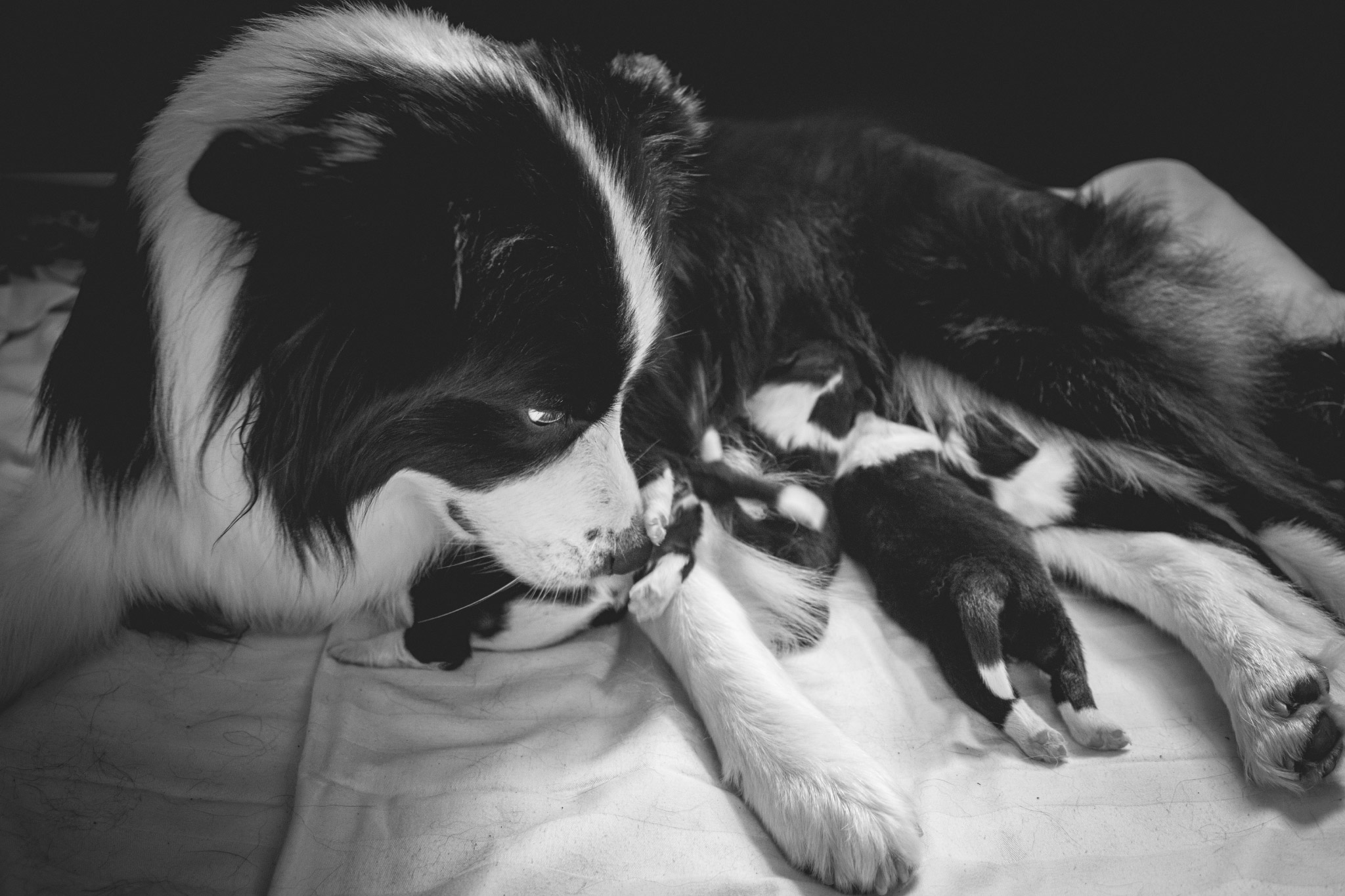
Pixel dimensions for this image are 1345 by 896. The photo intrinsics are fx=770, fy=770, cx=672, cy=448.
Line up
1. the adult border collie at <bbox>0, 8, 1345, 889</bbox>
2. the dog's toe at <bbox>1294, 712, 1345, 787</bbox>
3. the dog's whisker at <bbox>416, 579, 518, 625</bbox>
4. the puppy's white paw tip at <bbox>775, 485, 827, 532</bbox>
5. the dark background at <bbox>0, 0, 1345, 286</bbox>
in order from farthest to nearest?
the dark background at <bbox>0, 0, 1345, 286</bbox>, the puppy's white paw tip at <bbox>775, 485, 827, 532</bbox>, the dog's whisker at <bbox>416, 579, 518, 625</bbox>, the dog's toe at <bbox>1294, 712, 1345, 787</bbox>, the adult border collie at <bbox>0, 8, 1345, 889</bbox>

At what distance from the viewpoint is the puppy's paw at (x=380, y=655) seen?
1.39 m

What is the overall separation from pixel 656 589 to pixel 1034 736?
0.65 m

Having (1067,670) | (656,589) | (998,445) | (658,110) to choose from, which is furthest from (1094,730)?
(658,110)

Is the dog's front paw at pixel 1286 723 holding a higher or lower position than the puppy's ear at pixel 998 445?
lower

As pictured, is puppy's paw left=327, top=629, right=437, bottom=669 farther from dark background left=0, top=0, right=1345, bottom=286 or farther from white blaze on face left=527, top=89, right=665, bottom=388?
dark background left=0, top=0, right=1345, bottom=286

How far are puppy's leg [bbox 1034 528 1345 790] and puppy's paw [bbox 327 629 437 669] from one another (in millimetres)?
1269

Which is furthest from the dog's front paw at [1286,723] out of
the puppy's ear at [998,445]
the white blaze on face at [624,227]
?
the white blaze on face at [624,227]

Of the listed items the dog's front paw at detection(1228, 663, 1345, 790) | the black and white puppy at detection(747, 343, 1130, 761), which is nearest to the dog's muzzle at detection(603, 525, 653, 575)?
the black and white puppy at detection(747, 343, 1130, 761)

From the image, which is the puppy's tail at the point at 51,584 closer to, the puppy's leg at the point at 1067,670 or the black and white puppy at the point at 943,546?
the black and white puppy at the point at 943,546

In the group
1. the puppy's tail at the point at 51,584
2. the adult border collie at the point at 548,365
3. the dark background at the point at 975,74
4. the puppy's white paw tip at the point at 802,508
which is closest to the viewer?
the adult border collie at the point at 548,365

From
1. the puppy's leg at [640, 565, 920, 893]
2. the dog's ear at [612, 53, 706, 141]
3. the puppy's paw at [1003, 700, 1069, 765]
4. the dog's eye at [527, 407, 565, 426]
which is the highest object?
the dog's ear at [612, 53, 706, 141]

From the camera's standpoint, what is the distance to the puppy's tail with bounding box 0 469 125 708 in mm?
1256

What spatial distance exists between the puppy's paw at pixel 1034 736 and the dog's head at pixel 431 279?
676mm

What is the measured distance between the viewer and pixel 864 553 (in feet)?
5.15
